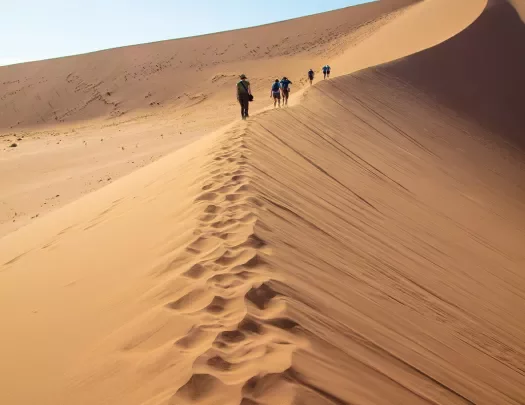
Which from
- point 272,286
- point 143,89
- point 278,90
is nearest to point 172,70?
point 143,89

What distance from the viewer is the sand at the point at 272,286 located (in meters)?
2.31

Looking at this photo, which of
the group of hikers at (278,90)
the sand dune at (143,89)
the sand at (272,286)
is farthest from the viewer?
the sand dune at (143,89)

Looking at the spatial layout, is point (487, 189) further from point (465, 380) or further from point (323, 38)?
point (323, 38)

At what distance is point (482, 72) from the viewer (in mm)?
17562

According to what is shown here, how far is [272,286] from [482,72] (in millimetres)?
17908

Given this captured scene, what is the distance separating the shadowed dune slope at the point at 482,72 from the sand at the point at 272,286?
25.4ft

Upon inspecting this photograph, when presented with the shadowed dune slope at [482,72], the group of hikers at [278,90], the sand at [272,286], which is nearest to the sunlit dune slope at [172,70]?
the shadowed dune slope at [482,72]

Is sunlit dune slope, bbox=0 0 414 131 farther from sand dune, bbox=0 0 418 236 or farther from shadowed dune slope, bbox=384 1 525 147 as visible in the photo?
shadowed dune slope, bbox=384 1 525 147

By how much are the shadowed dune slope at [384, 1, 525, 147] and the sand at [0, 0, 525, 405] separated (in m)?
7.73

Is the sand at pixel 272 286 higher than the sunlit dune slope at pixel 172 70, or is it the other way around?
the sunlit dune slope at pixel 172 70

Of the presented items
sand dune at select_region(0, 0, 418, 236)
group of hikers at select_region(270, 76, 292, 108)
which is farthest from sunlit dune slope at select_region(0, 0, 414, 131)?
group of hikers at select_region(270, 76, 292, 108)

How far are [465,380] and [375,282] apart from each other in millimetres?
981

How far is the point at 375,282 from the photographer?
12.1ft

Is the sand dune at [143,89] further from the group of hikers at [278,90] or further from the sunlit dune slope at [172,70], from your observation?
the group of hikers at [278,90]
